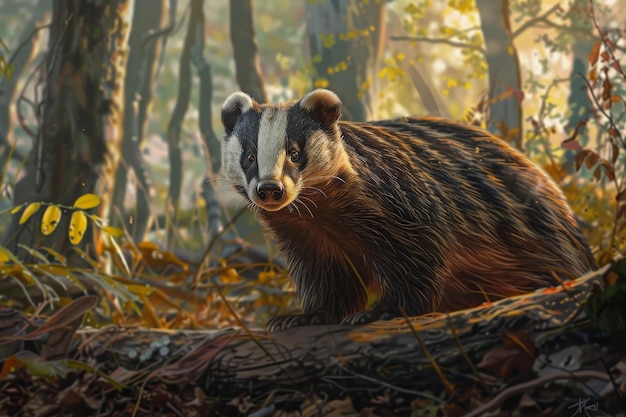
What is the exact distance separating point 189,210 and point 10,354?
5826 millimetres

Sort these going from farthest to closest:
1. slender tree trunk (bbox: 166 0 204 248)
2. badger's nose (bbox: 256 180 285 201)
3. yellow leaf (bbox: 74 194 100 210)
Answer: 1. slender tree trunk (bbox: 166 0 204 248)
2. yellow leaf (bbox: 74 194 100 210)
3. badger's nose (bbox: 256 180 285 201)

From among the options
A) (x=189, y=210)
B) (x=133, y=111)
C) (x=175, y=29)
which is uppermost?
(x=175, y=29)

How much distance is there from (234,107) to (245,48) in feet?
13.8

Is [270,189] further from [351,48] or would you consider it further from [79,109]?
[351,48]

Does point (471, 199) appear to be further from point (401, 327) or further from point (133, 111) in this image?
point (133, 111)

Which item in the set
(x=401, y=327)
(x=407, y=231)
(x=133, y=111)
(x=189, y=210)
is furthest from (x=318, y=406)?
(x=189, y=210)

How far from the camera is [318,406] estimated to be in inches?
81.0

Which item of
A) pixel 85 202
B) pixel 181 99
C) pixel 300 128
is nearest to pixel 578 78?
pixel 300 128

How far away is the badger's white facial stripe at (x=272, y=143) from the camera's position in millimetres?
2281

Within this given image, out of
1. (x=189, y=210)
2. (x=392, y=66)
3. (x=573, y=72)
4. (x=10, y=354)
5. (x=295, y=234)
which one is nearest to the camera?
(x=10, y=354)

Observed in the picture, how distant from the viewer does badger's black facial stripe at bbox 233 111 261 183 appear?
237 cm

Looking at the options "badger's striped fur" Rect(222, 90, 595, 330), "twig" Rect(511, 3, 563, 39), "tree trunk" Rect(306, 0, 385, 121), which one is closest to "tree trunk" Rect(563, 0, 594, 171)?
"twig" Rect(511, 3, 563, 39)

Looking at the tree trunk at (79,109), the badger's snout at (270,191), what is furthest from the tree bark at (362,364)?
the tree trunk at (79,109)

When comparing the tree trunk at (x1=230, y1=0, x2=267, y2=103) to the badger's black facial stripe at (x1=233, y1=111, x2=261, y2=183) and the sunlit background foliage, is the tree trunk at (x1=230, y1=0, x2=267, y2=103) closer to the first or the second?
the sunlit background foliage
